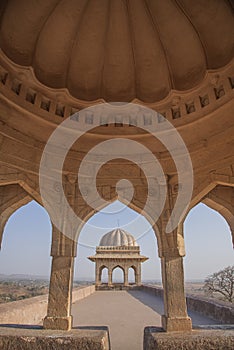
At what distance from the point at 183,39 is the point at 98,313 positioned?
12045 mm

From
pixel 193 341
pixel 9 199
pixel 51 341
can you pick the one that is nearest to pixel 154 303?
pixel 193 341

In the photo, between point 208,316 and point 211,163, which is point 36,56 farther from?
point 208,316

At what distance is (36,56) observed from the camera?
7609 mm

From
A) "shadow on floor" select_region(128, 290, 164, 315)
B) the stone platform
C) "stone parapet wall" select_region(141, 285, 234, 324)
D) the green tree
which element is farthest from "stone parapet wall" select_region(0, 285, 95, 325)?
the green tree

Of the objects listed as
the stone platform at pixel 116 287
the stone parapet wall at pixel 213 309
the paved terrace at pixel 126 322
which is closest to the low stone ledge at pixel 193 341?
the paved terrace at pixel 126 322

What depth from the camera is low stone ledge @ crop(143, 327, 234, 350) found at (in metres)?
5.26

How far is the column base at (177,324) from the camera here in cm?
606

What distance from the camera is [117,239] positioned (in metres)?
30.8

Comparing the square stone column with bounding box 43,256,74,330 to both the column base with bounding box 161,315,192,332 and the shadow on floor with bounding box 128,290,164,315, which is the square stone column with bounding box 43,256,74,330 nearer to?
the column base with bounding box 161,315,192,332

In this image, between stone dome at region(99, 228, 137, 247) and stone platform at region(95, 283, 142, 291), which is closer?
stone platform at region(95, 283, 142, 291)

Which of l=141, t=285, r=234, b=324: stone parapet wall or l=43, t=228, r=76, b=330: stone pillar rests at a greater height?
l=43, t=228, r=76, b=330: stone pillar

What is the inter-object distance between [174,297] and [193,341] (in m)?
1.18

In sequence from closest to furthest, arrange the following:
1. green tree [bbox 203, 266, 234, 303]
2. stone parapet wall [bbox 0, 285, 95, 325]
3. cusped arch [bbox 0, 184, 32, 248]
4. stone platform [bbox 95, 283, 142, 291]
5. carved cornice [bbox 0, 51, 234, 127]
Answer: carved cornice [bbox 0, 51, 234, 127], stone parapet wall [bbox 0, 285, 95, 325], cusped arch [bbox 0, 184, 32, 248], stone platform [bbox 95, 283, 142, 291], green tree [bbox 203, 266, 234, 303]

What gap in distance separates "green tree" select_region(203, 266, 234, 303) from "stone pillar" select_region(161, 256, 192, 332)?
26.0 m
